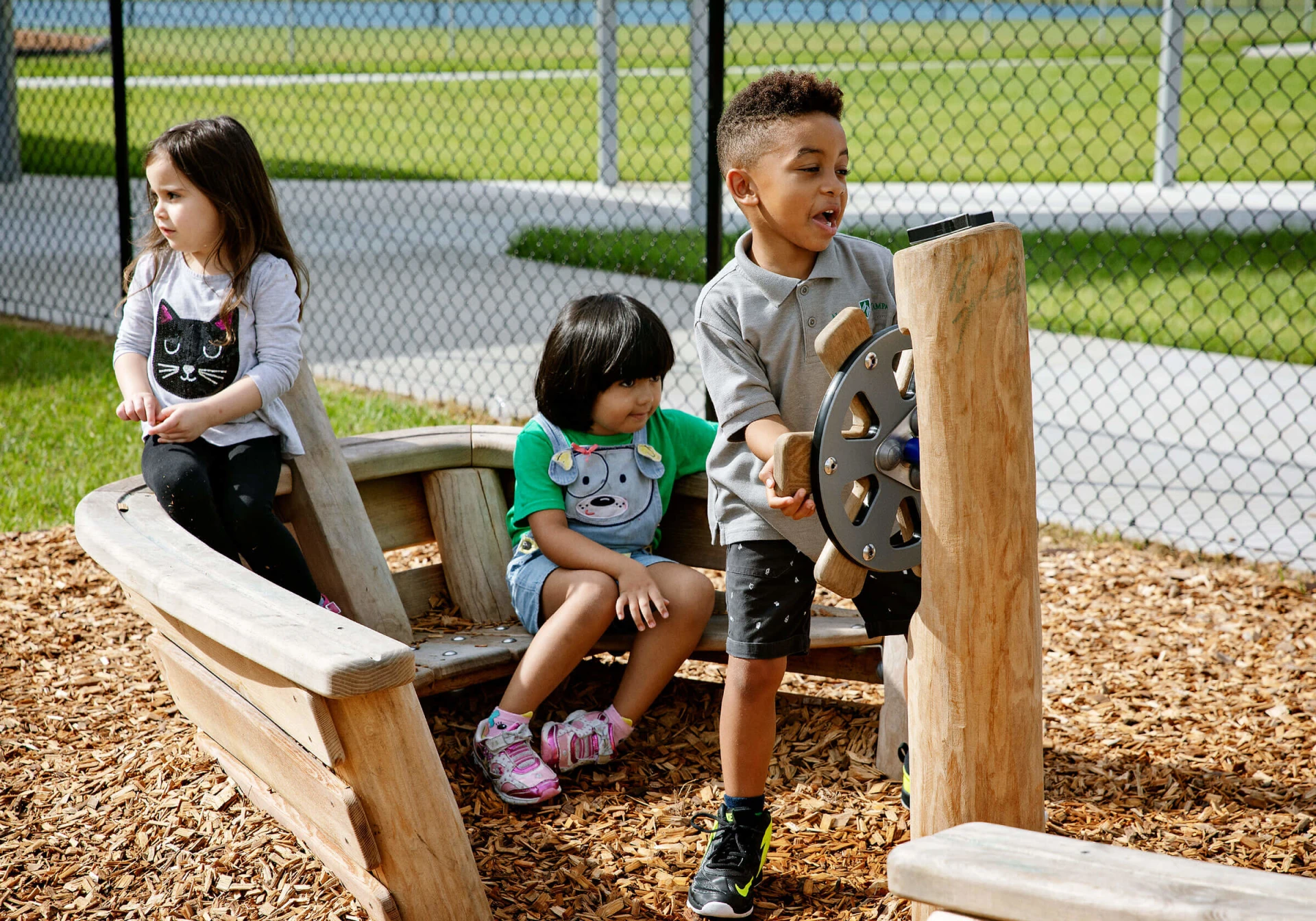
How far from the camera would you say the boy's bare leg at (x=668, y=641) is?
9.29 ft

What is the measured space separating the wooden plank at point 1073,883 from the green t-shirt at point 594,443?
1.49 meters

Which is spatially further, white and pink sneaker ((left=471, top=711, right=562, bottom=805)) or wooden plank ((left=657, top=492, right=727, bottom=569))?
wooden plank ((left=657, top=492, right=727, bottom=569))

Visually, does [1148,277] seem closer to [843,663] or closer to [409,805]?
[843,663]

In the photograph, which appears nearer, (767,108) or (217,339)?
(767,108)

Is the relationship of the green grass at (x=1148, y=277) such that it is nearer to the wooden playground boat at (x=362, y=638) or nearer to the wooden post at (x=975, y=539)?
the wooden playground boat at (x=362, y=638)

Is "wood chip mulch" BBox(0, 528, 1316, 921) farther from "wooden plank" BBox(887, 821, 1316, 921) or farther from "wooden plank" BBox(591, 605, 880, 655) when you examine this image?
"wooden plank" BBox(887, 821, 1316, 921)

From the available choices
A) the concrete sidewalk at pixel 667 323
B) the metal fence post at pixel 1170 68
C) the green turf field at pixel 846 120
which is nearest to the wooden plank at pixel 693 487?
the concrete sidewalk at pixel 667 323

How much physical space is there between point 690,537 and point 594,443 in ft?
1.22

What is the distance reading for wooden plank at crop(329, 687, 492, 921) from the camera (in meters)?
1.99

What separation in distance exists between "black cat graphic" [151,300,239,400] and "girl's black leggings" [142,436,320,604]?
0.12m

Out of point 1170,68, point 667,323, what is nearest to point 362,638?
point 667,323

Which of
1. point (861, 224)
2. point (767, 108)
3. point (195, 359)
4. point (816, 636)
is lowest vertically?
point (816, 636)

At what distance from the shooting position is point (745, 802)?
2.38 m

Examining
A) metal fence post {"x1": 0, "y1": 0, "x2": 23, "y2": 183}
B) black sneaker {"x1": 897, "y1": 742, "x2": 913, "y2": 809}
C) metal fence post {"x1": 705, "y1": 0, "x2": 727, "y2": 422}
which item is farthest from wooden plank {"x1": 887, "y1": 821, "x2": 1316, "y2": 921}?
metal fence post {"x1": 0, "y1": 0, "x2": 23, "y2": 183}
